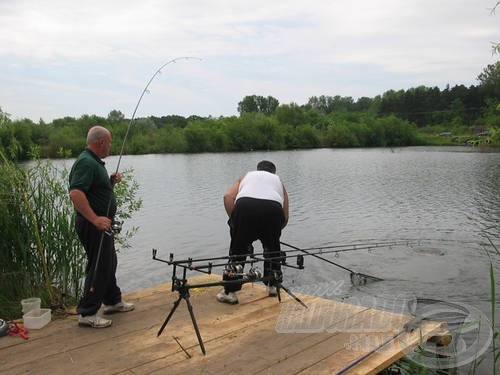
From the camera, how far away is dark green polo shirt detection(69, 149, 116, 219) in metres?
4.05

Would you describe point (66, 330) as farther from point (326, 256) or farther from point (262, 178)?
point (326, 256)

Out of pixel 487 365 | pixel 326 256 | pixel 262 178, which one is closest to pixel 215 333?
pixel 262 178

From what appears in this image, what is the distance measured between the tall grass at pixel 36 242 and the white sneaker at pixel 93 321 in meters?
0.69

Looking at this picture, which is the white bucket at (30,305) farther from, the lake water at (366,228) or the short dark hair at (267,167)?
the lake water at (366,228)

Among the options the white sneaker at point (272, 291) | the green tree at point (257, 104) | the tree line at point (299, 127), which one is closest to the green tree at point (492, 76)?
the white sneaker at point (272, 291)

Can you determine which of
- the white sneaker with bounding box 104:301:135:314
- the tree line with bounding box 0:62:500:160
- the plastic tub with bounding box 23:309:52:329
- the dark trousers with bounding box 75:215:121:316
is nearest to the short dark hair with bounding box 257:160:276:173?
the dark trousers with bounding box 75:215:121:316

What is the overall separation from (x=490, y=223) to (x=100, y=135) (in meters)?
13.7

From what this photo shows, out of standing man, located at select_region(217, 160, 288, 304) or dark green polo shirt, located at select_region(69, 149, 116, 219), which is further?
standing man, located at select_region(217, 160, 288, 304)

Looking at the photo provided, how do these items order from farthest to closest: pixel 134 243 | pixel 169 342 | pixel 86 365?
pixel 134 243 → pixel 169 342 → pixel 86 365

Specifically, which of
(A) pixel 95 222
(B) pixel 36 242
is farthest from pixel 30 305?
(A) pixel 95 222

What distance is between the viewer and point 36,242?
17.2 feet

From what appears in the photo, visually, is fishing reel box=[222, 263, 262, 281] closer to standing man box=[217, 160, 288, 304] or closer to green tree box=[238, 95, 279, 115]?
standing man box=[217, 160, 288, 304]

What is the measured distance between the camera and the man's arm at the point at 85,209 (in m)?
3.96

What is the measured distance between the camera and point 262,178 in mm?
4871
